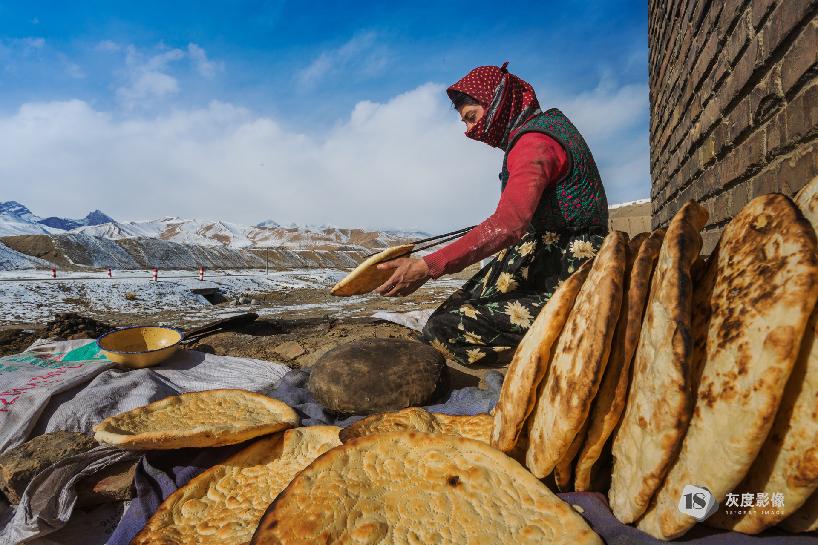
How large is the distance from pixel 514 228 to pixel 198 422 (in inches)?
73.5

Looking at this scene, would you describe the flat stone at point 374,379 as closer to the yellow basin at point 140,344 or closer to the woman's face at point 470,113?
the yellow basin at point 140,344

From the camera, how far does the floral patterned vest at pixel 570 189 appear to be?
8.68 ft

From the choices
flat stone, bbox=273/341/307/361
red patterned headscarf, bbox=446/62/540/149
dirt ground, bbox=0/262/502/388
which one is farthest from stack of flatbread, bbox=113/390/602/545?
red patterned headscarf, bbox=446/62/540/149

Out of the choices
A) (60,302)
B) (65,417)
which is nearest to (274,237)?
(60,302)

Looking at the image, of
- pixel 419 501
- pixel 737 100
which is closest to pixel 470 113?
pixel 737 100

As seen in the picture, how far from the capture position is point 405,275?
242 cm

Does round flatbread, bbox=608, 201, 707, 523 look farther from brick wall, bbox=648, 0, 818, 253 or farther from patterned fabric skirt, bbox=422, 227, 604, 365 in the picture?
patterned fabric skirt, bbox=422, 227, 604, 365

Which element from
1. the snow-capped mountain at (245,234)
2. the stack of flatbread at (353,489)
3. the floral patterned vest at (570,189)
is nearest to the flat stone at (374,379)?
the stack of flatbread at (353,489)

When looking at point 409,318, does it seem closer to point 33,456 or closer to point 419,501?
point 33,456

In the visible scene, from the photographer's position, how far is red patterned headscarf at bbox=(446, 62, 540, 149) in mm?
3043

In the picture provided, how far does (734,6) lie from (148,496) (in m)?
3.40

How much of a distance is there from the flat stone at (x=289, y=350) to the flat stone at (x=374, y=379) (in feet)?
4.70

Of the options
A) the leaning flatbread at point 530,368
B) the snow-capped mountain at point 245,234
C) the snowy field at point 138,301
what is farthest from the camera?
the snow-capped mountain at point 245,234

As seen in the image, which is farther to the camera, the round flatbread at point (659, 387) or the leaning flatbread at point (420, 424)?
the leaning flatbread at point (420, 424)
